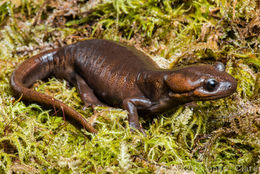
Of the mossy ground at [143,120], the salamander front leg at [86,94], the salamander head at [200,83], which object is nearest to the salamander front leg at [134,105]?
the mossy ground at [143,120]

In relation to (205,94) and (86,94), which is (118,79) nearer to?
(86,94)

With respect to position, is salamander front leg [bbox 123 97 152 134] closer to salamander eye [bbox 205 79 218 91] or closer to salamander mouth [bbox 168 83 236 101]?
salamander mouth [bbox 168 83 236 101]

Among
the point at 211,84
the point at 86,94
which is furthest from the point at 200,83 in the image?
the point at 86,94

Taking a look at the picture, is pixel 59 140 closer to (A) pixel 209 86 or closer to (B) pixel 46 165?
(B) pixel 46 165

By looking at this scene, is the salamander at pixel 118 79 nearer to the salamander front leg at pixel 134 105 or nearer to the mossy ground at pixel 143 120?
the salamander front leg at pixel 134 105

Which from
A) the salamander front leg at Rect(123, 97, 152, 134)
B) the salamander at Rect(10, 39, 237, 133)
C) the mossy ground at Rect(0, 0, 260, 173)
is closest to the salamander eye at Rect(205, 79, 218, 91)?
the salamander at Rect(10, 39, 237, 133)
